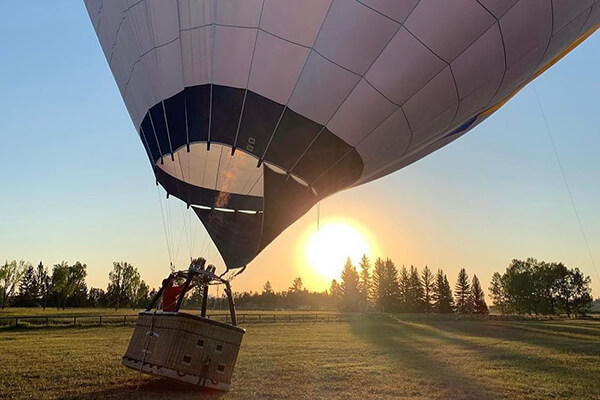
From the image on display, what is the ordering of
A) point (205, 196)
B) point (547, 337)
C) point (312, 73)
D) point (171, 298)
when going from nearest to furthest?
point (312, 73) → point (171, 298) → point (205, 196) → point (547, 337)

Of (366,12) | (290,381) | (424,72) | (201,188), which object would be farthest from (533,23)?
(290,381)

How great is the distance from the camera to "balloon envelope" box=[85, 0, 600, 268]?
602 cm

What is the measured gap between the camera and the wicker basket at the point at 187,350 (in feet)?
21.3

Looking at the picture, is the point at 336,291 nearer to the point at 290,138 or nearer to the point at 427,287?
the point at 427,287

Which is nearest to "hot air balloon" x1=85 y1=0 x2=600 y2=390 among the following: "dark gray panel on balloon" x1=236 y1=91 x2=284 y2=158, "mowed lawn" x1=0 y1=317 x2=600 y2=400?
"dark gray panel on balloon" x1=236 y1=91 x2=284 y2=158

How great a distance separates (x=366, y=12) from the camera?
584 centimetres

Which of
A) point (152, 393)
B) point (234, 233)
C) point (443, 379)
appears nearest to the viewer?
point (152, 393)

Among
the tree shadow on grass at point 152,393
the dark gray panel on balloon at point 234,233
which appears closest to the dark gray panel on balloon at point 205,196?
the dark gray panel on balloon at point 234,233

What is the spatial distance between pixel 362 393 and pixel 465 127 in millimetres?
6233

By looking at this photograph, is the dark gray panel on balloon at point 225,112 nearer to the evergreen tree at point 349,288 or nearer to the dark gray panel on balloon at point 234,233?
the dark gray panel on balloon at point 234,233

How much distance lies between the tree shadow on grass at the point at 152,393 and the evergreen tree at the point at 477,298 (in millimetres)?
96421

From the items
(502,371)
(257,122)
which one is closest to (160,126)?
(257,122)

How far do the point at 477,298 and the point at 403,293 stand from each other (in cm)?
2155

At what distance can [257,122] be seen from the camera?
22.1ft
